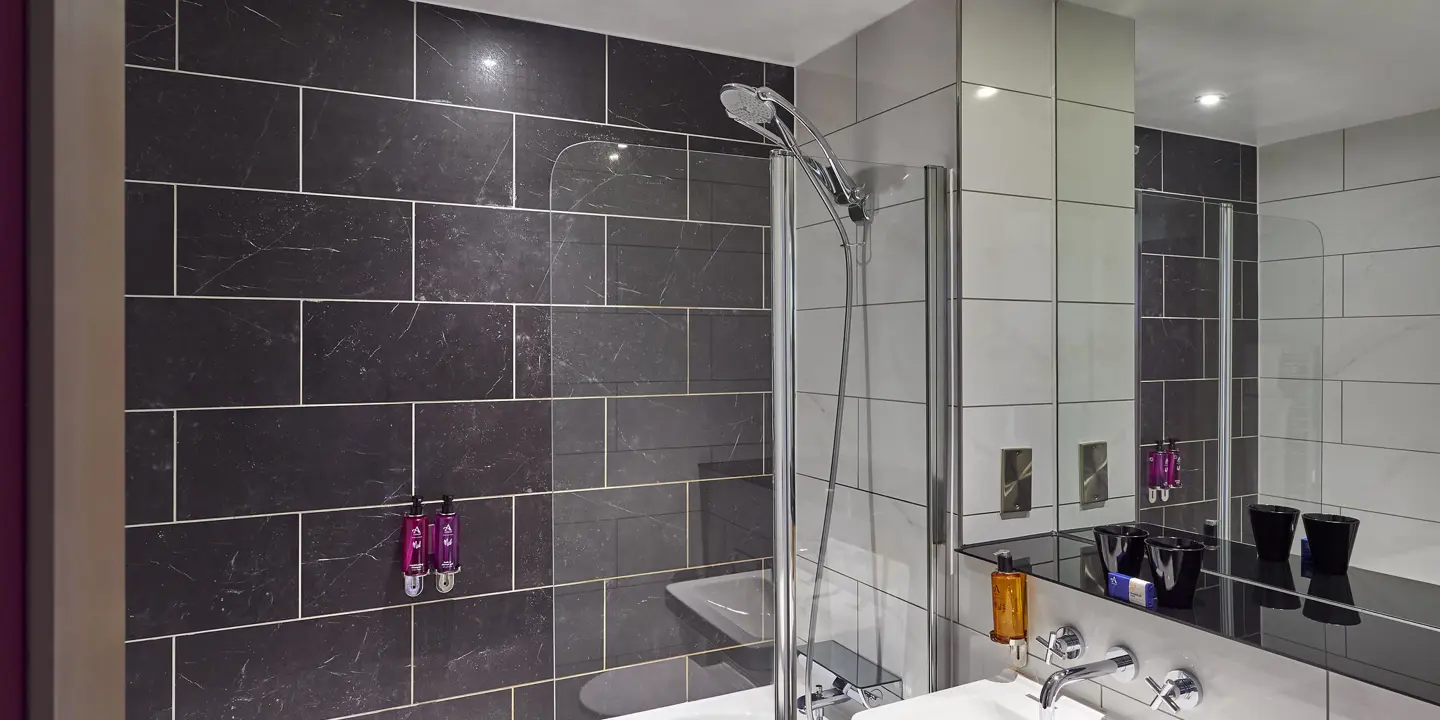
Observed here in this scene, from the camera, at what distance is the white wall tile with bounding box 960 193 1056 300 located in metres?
1.84

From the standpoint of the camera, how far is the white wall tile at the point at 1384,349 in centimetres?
114

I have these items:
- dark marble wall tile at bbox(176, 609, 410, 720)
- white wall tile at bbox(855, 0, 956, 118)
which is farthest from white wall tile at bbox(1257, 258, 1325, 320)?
dark marble wall tile at bbox(176, 609, 410, 720)

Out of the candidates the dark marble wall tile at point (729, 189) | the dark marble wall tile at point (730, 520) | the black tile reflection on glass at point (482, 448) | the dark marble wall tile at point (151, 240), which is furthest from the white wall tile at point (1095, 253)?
the dark marble wall tile at point (151, 240)

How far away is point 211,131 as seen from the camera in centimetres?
177

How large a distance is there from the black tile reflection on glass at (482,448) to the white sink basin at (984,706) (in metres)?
1.02

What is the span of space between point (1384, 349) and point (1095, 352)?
686 mm

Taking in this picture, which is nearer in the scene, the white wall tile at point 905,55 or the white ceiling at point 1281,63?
the white ceiling at point 1281,63

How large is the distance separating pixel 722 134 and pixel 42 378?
88.5 inches

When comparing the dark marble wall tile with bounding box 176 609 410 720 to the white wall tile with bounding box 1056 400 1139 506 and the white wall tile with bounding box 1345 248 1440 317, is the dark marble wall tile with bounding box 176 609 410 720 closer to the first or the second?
the white wall tile with bounding box 1056 400 1139 506

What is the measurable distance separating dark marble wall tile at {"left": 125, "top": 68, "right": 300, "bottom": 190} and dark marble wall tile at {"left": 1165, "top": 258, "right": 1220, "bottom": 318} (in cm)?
197

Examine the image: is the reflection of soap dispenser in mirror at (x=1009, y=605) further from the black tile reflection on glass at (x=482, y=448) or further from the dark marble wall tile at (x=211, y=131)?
the dark marble wall tile at (x=211, y=131)

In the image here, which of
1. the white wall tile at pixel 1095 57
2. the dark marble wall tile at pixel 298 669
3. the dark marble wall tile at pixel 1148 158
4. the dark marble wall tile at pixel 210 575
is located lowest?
the dark marble wall tile at pixel 298 669

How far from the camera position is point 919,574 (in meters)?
1.90

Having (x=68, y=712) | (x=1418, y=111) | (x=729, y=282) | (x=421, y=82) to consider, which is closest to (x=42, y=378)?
(x=68, y=712)
